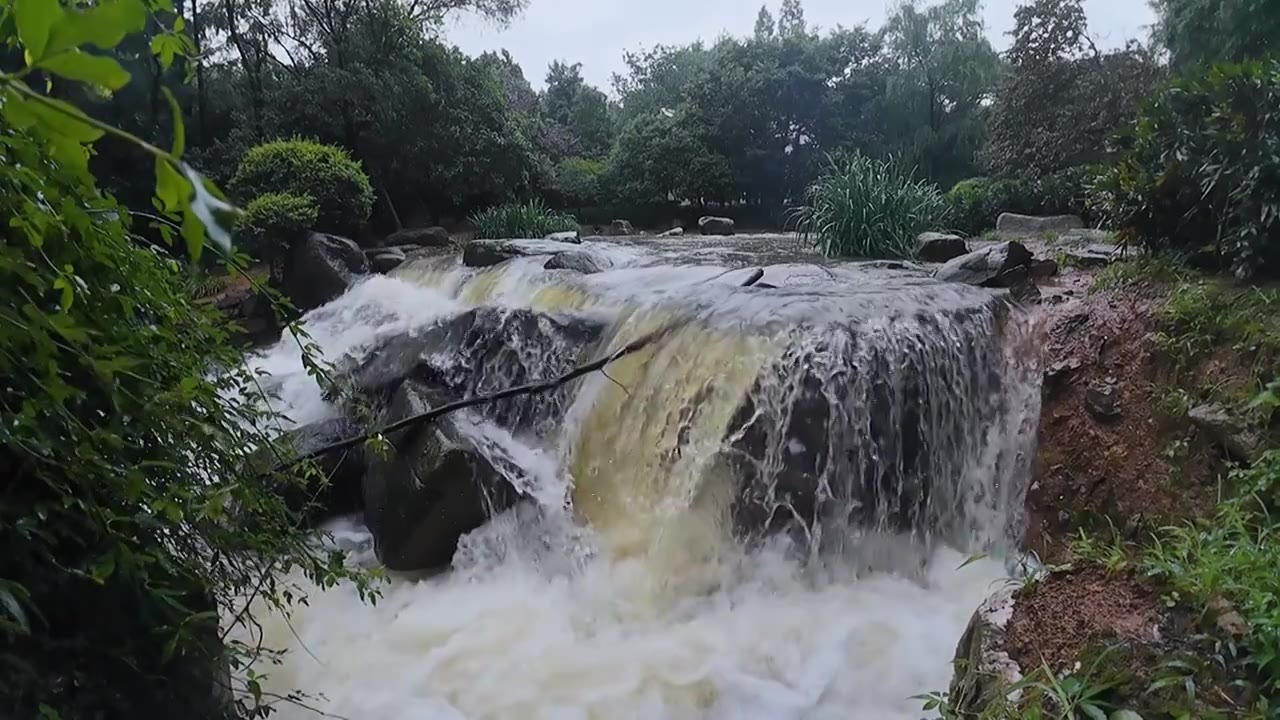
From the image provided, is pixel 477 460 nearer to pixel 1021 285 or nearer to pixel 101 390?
pixel 101 390

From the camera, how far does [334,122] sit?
41.2 ft

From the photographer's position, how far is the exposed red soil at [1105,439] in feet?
12.1

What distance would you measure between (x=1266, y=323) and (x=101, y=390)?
443 centimetres

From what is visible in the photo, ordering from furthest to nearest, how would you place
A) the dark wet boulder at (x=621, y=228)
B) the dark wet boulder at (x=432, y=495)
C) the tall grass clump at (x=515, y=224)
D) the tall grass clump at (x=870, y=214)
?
the dark wet boulder at (x=621, y=228) < the tall grass clump at (x=515, y=224) < the tall grass clump at (x=870, y=214) < the dark wet boulder at (x=432, y=495)

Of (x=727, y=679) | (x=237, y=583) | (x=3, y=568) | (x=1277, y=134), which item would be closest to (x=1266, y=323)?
(x=1277, y=134)

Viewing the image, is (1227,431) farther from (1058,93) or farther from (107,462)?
(1058,93)

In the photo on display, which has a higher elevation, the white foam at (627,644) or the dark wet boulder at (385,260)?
the dark wet boulder at (385,260)

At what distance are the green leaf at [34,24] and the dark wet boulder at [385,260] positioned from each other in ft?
A: 30.6

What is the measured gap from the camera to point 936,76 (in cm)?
1878

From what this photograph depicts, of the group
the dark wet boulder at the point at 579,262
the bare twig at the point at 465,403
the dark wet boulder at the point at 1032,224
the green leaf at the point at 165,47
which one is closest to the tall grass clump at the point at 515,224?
the dark wet boulder at the point at 579,262

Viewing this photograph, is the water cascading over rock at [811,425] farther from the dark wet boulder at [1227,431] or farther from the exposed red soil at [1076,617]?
the exposed red soil at [1076,617]

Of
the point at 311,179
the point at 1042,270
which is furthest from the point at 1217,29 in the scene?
the point at 311,179

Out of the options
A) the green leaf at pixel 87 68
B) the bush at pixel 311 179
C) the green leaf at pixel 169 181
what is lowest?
the green leaf at pixel 169 181

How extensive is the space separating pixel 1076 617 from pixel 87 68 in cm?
226
